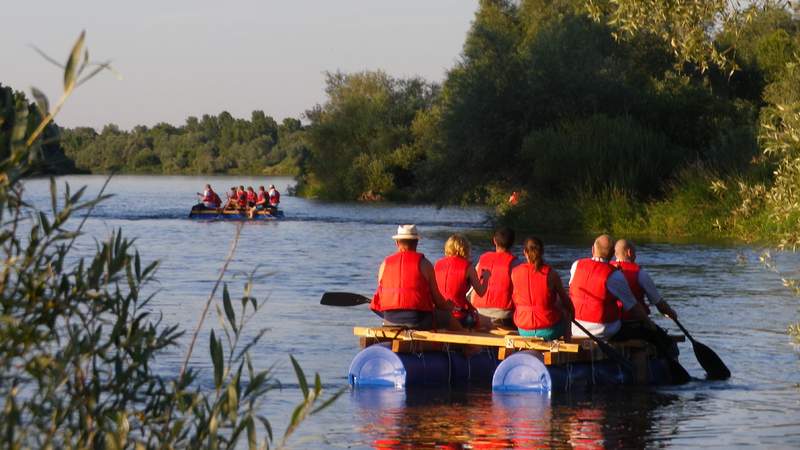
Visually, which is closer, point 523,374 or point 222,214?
point 523,374

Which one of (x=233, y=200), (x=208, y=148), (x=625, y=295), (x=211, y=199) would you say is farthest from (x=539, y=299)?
(x=208, y=148)

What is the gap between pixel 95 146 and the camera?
163 metres

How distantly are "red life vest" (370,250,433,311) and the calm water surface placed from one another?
80 centimetres

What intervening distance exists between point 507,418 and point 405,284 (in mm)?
1736

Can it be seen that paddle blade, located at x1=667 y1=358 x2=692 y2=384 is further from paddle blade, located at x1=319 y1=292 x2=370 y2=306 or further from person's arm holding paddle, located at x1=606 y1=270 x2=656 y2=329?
paddle blade, located at x1=319 y1=292 x2=370 y2=306

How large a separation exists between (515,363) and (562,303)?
0.68 meters

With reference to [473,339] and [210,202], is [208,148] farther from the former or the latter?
[473,339]

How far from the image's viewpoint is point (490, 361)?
13000mm

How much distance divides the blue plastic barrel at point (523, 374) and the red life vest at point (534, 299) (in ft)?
0.94

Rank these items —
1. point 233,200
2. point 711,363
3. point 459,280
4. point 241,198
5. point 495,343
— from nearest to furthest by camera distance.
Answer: point 495,343 < point 459,280 < point 711,363 < point 241,198 < point 233,200

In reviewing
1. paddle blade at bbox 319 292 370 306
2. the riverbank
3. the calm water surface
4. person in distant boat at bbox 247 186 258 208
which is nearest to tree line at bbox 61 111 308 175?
person in distant boat at bbox 247 186 258 208

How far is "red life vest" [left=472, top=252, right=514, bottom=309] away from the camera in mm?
12977

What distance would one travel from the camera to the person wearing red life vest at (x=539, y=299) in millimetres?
12156

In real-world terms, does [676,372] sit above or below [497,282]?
below
